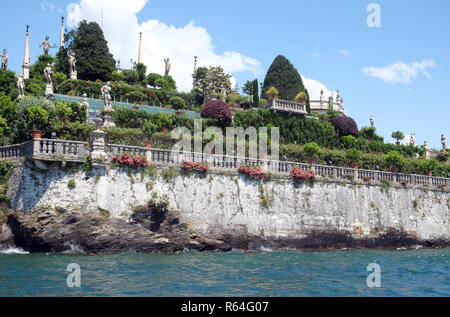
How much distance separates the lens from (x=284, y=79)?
2272 inches

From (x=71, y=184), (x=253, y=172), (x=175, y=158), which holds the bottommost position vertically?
(x=71, y=184)

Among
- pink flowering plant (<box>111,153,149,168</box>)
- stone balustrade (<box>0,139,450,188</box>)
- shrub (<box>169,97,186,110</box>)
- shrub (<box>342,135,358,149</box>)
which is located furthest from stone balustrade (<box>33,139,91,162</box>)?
shrub (<box>342,135,358,149</box>)

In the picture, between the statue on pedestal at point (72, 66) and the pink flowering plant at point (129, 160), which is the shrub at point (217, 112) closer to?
the pink flowering plant at point (129, 160)

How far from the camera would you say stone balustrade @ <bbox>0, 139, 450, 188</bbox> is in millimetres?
23734

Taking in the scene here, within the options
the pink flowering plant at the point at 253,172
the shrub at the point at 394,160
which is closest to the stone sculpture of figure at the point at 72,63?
the pink flowering plant at the point at 253,172

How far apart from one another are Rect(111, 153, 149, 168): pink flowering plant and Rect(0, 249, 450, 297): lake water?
5012 mm

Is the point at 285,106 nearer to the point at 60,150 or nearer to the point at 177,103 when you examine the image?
the point at 177,103

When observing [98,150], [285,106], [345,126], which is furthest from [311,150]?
[98,150]

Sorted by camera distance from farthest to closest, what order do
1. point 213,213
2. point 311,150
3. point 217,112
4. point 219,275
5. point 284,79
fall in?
point 284,79
point 217,112
point 311,150
point 213,213
point 219,275

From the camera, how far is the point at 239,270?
792 inches

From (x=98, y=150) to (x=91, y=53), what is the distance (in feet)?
116

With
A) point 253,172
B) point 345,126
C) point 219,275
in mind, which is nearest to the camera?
point 219,275
